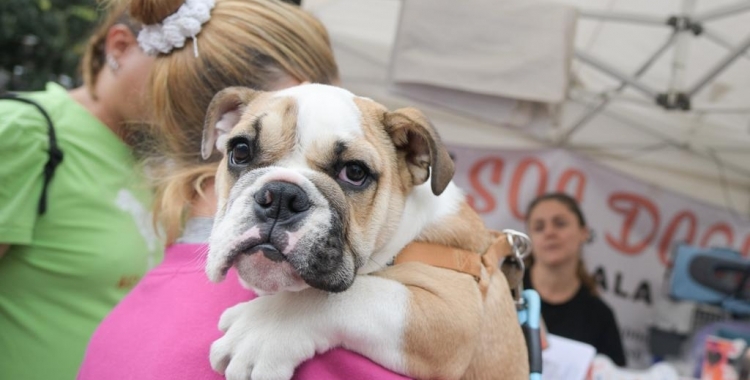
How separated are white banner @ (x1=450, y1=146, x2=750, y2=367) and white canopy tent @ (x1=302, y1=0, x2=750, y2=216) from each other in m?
0.11

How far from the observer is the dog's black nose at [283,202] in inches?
48.6

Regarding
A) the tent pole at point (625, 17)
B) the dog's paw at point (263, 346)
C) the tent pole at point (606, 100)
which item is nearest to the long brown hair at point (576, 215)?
the tent pole at point (606, 100)

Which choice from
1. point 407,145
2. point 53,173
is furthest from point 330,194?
point 53,173

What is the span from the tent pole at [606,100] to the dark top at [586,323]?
1.32 m

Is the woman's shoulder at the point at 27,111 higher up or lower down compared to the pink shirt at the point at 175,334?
higher up

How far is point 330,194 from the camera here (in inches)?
51.5

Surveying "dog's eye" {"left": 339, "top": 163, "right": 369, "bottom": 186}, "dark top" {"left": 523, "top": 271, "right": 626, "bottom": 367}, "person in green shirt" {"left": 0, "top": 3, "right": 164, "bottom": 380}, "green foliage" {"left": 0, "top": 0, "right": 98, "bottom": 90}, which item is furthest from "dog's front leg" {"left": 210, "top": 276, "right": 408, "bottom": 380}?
"green foliage" {"left": 0, "top": 0, "right": 98, "bottom": 90}

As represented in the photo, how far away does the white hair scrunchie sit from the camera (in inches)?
71.8

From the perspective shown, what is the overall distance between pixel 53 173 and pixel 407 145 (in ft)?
3.70

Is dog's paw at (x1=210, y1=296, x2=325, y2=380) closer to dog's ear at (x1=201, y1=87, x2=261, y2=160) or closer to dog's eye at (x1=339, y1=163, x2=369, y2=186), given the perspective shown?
dog's eye at (x1=339, y1=163, x2=369, y2=186)

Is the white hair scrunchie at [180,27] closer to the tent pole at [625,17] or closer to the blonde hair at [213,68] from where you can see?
the blonde hair at [213,68]

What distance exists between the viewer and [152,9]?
1941 mm

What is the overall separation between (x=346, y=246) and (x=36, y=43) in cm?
1011

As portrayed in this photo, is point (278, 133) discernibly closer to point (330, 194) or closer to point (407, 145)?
point (330, 194)
